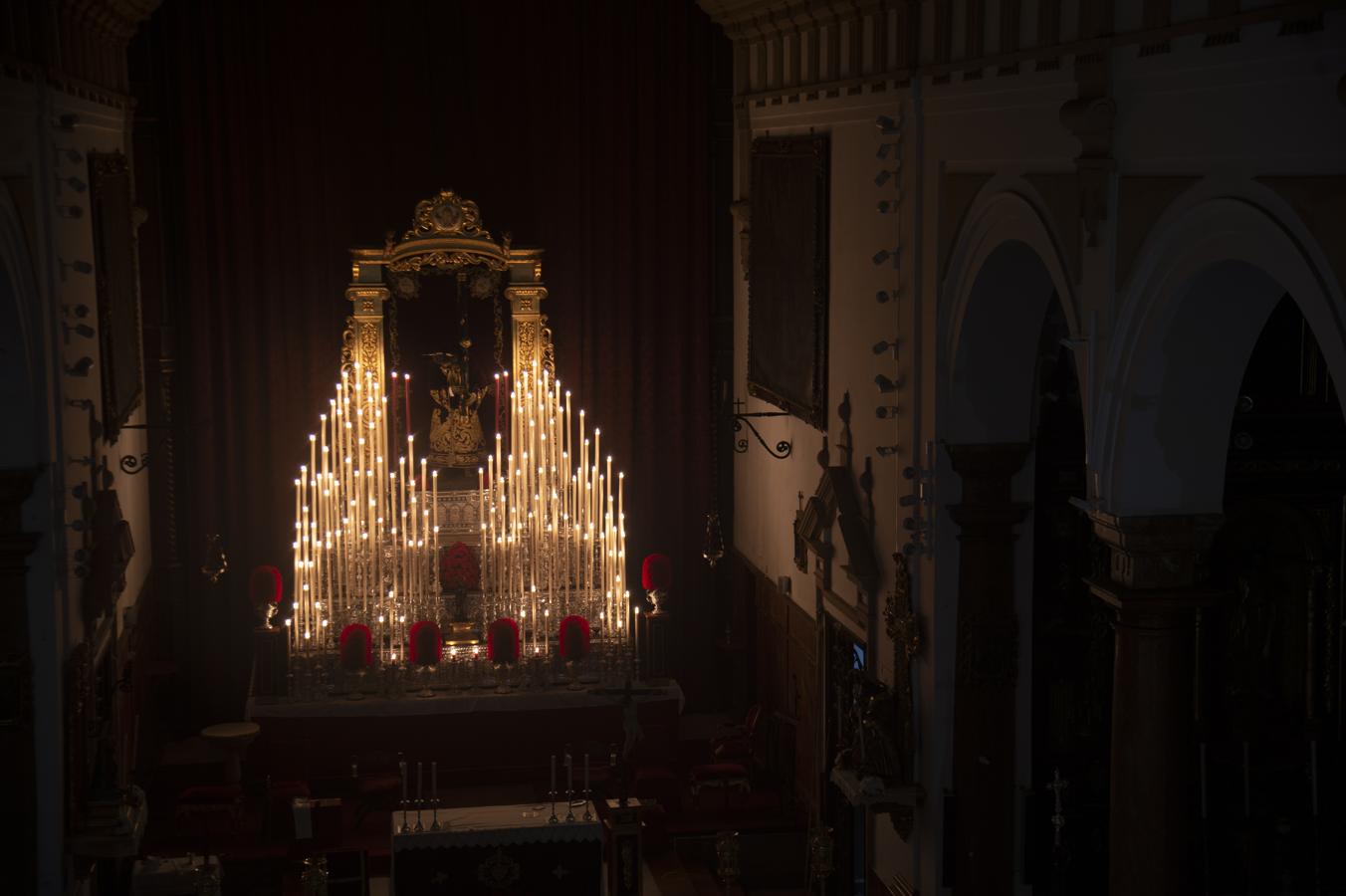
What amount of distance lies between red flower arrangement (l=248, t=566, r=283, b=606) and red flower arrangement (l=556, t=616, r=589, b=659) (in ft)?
9.54

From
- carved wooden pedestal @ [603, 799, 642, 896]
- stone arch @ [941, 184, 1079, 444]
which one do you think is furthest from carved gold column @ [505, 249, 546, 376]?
stone arch @ [941, 184, 1079, 444]

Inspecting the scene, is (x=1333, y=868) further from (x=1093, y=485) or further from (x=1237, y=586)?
(x=1093, y=485)

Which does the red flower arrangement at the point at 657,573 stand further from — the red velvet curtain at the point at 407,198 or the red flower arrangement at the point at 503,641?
the red flower arrangement at the point at 503,641

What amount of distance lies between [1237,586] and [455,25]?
10.4 m

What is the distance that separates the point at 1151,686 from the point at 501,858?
570 centimetres

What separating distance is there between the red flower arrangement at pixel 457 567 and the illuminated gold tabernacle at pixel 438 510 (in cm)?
15

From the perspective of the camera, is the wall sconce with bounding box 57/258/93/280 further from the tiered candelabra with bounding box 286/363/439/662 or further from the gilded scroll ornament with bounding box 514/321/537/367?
the gilded scroll ornament with bounding box 514/321/537/367

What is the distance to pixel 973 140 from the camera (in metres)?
11.9

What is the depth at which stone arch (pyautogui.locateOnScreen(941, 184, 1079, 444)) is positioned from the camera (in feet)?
38.5

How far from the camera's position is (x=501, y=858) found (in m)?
13.7

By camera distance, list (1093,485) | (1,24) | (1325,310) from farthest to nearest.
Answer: (1,24) → (1093,485) → (1325,310)

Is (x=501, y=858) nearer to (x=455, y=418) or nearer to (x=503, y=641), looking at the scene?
(x=503, y=641)

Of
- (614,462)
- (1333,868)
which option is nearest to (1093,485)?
(1333,868)

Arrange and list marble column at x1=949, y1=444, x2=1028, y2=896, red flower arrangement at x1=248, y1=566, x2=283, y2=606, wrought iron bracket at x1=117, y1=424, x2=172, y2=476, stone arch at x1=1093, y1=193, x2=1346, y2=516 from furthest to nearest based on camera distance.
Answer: red flower arrangement at x1=248, y1=566, x2=283, y2=606 → wrought iron bracket at x1=117, y1=424, x2=172, y2=476 → marble column at x1=949, y1=444, x2=1028, y2=896 → stone arch at x1=1093, y1=193, x2=1346, y2=516
